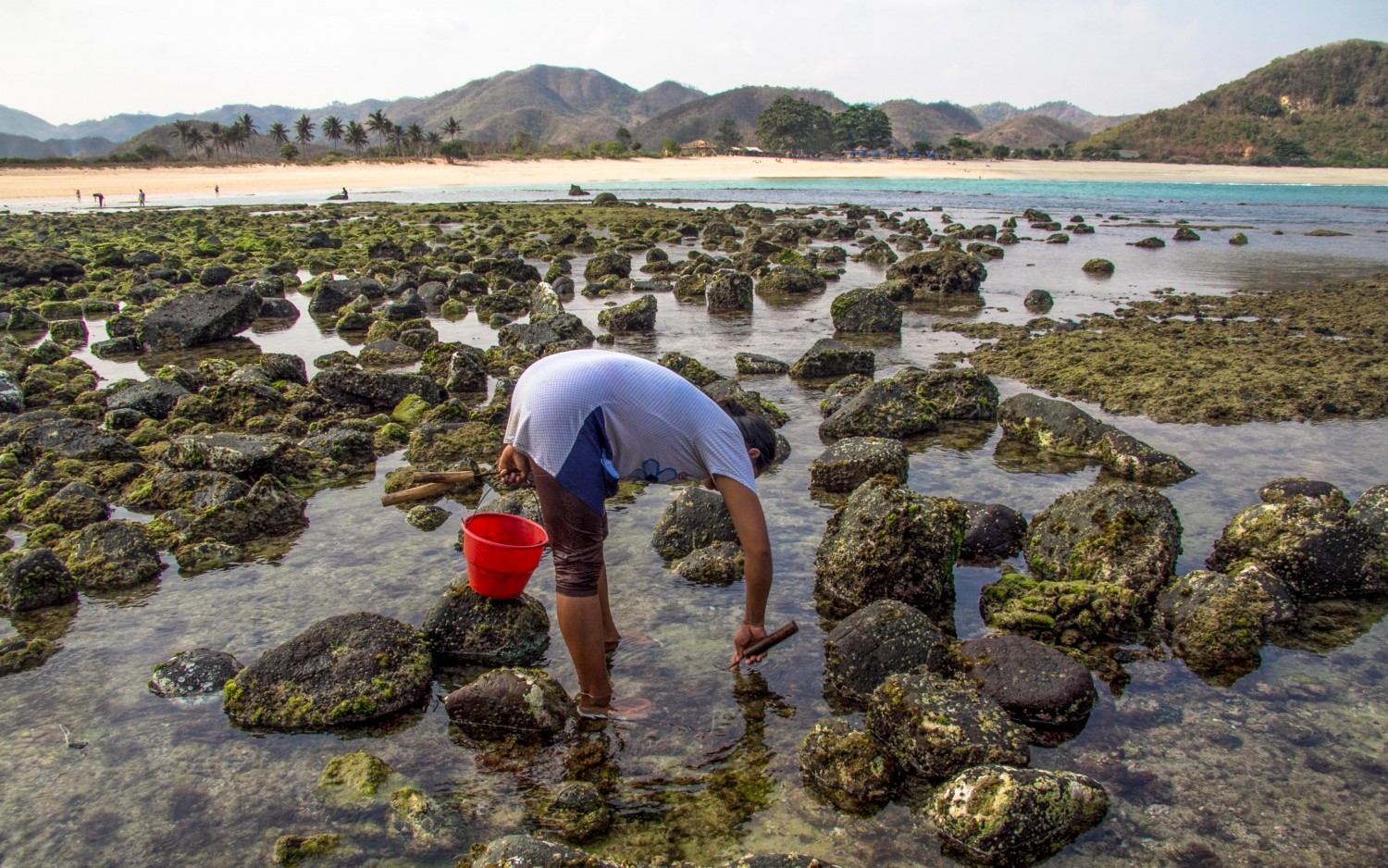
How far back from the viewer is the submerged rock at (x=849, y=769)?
4129 mm

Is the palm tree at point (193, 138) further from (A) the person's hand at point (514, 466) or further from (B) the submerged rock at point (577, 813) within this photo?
(B) the submerged rock at point (577, 813)

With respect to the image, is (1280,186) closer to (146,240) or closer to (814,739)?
(146,240)

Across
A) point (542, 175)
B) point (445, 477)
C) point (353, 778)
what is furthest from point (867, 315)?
point (542, 175)

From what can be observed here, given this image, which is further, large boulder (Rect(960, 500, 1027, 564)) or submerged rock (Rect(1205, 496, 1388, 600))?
large boulder (Rect(960, 500, 1027, 564))

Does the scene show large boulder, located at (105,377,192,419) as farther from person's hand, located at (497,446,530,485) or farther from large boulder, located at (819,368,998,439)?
large boulder, located at (819,368,998,439)

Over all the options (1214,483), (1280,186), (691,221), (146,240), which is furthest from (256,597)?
(1280,186)

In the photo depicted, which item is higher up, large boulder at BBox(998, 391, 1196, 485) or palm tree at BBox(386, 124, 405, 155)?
palm tree at BBox(386, 124, 405, 155)

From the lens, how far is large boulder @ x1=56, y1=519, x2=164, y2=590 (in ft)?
20.0

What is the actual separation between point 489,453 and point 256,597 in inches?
124

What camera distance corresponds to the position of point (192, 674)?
4.91 m

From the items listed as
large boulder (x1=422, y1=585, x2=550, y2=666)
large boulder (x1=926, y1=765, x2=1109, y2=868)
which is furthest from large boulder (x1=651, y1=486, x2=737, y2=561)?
large boulder (x1=926, y1=765, x2=1109, y2=868)

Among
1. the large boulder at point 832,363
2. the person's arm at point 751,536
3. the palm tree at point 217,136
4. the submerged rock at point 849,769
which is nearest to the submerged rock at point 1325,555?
the submerged rock at point 849,769

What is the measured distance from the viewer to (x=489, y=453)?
348 inches

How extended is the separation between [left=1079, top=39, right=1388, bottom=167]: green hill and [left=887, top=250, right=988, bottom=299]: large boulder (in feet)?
398
